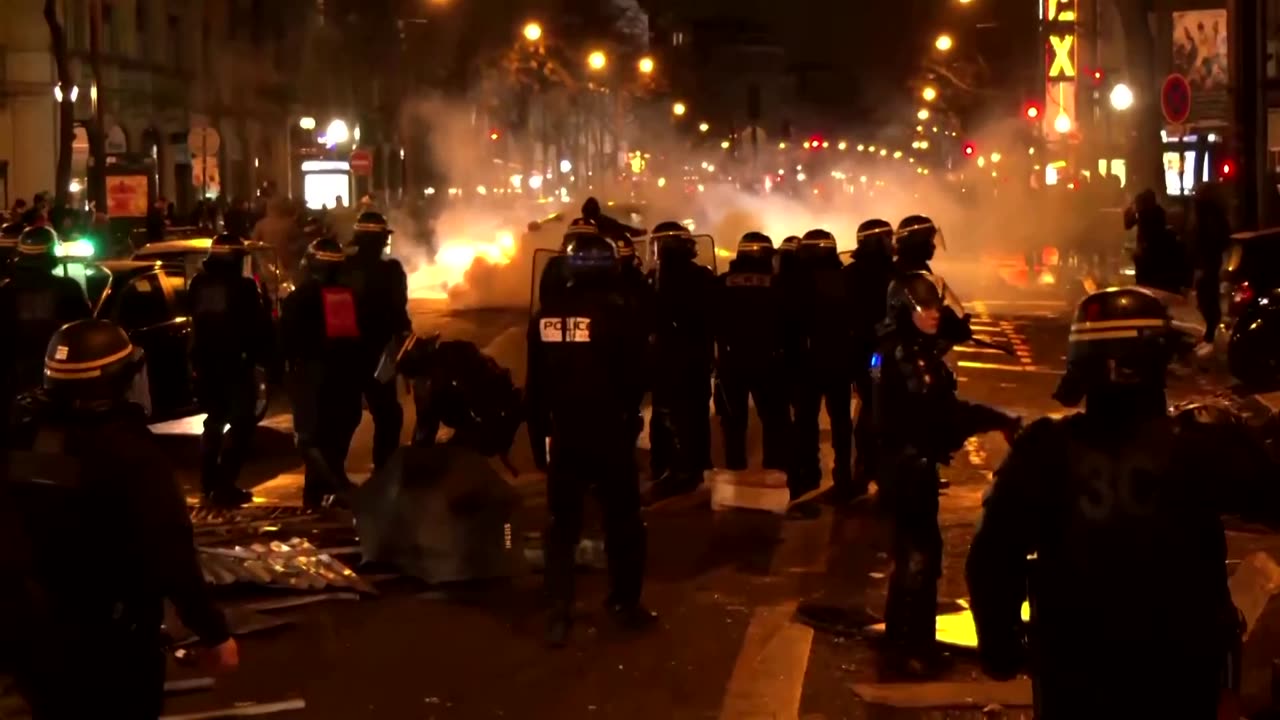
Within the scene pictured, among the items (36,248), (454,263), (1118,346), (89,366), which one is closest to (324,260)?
(36,248)

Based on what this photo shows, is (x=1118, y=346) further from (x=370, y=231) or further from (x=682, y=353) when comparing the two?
(x=370, y=231)

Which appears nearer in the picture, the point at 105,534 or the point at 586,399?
the point at 105,534

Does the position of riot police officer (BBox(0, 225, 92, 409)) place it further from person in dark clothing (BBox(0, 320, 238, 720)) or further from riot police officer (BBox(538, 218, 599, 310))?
person in dark clothing (BBox(0, 320, 238, 720))

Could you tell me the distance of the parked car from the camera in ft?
43.3

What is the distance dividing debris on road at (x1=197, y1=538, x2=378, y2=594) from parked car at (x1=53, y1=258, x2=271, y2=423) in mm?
4284

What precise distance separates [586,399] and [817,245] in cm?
396

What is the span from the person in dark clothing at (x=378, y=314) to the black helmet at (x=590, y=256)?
350 cm

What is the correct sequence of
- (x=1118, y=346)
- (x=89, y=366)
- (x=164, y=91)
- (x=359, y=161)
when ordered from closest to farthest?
1. (x=1118, y=346)
2. (x=89, y=366)
3. (x=359, y=161)
4. (x=164, y=91)

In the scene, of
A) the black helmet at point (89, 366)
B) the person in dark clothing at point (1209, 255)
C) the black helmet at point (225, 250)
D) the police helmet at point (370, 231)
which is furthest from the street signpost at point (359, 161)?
the black helmet at point (89, 366)

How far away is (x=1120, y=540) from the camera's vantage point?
3775mm

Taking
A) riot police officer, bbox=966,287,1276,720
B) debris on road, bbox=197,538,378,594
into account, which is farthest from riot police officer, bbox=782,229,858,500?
riot police officer, bbox=966,287,1276,720

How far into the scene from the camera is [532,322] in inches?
304

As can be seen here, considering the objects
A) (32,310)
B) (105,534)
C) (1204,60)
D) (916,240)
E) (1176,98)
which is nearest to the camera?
(105,534)

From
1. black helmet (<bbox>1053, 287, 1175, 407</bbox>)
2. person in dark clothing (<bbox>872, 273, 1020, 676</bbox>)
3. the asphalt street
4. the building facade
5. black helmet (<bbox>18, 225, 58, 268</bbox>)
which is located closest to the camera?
black helmet (<bbox>1053, 287, 1175, 407</bbox>)
